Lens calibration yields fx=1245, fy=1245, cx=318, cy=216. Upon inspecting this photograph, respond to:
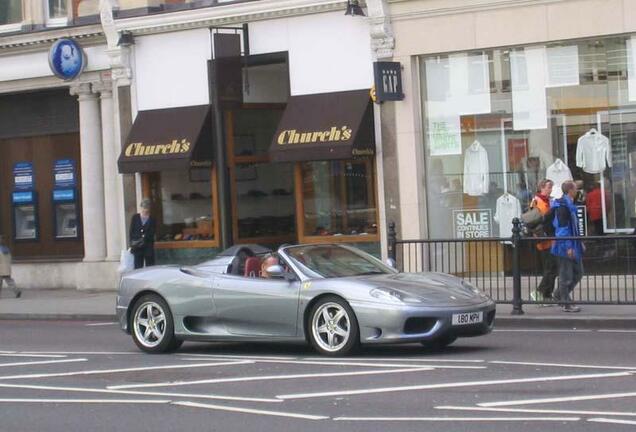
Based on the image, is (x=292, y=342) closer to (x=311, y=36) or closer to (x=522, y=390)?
(x=522, y=390)

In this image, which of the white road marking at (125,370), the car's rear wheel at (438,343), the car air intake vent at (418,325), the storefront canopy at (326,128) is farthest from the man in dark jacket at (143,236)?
the car air intake vent at (418,325)

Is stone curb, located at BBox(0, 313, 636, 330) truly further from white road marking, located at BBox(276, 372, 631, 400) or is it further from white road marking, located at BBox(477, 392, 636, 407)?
white road marking, located at BBox(477, 392, 636, 407)

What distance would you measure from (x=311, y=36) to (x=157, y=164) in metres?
4.13

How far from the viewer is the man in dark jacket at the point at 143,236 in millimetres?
23734

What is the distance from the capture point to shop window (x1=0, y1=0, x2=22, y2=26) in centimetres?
2778

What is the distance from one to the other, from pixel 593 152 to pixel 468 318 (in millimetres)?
9055

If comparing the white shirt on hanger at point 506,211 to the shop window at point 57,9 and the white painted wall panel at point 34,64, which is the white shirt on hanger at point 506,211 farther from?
the shop window at point 57,9

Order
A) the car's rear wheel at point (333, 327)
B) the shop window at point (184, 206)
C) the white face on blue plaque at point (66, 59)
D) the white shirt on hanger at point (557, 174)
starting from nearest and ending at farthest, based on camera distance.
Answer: the car's rear wheel at point (333, 327)
the white shirt on hanger at point (557, 174)
the shop window at point (184, 206)
the white face on blue plaque at point (66, 59)

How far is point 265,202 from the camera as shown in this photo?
26.0 m

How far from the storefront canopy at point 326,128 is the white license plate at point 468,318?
9.55 metres

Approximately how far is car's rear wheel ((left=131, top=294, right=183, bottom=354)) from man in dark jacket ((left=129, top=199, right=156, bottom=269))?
8614mm

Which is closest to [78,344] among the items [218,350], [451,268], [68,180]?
[218,350]

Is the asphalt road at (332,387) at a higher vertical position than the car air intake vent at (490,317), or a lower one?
lower

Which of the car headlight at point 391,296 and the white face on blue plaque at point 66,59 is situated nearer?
the car headlight at point 391,296
